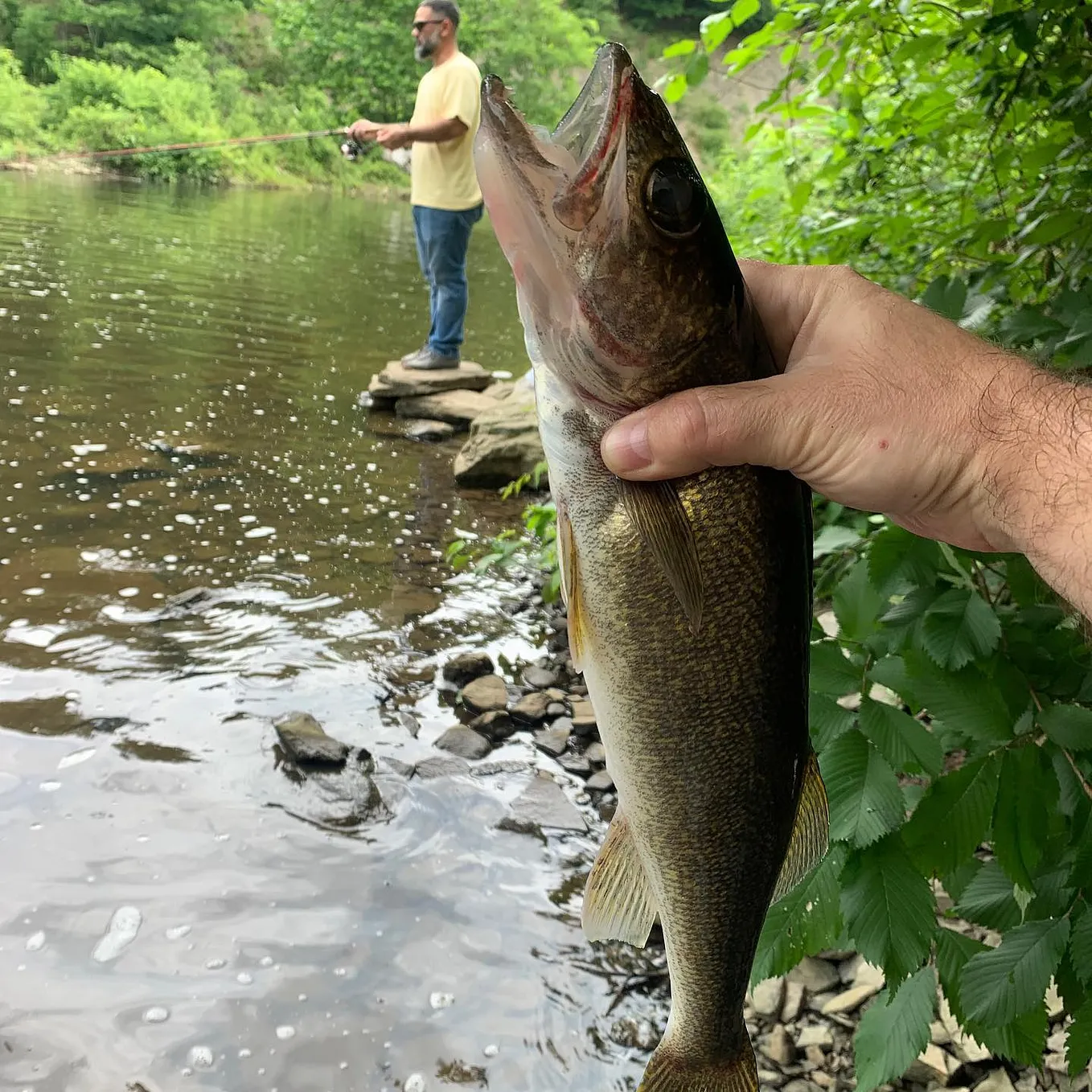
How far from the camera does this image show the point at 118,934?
2930 millimetres

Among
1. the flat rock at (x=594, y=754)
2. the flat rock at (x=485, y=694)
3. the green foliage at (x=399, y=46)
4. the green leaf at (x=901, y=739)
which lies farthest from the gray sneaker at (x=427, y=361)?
the green foliage at (x=399, y=46)

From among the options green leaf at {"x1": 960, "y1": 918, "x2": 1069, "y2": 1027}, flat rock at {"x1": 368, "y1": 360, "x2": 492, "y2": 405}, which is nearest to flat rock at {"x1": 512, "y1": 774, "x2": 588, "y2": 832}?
green leaf at {"x1": 960, "y1": 918, "x2": 1069, "y2": 1027}

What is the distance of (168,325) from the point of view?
10266 mm

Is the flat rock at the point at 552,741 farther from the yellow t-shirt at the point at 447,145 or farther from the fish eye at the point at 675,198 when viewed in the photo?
the yellow t-shirt at the point at 447,145

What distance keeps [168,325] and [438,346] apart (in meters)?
3.33

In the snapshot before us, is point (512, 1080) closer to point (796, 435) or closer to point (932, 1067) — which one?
point (932, 1067)

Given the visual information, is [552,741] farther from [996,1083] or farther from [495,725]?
[996,1083]

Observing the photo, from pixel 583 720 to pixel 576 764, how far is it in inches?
12.1

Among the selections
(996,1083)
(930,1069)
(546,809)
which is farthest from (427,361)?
(996,1083)

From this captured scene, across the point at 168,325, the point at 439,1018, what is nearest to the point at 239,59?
the point at 168,325

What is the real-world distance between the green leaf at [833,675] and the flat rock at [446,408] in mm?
6845

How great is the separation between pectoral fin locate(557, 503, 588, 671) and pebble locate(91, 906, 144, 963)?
6.99ft

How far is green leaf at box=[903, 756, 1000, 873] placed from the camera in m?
1.70

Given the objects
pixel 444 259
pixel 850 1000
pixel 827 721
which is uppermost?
pixel 827 721
